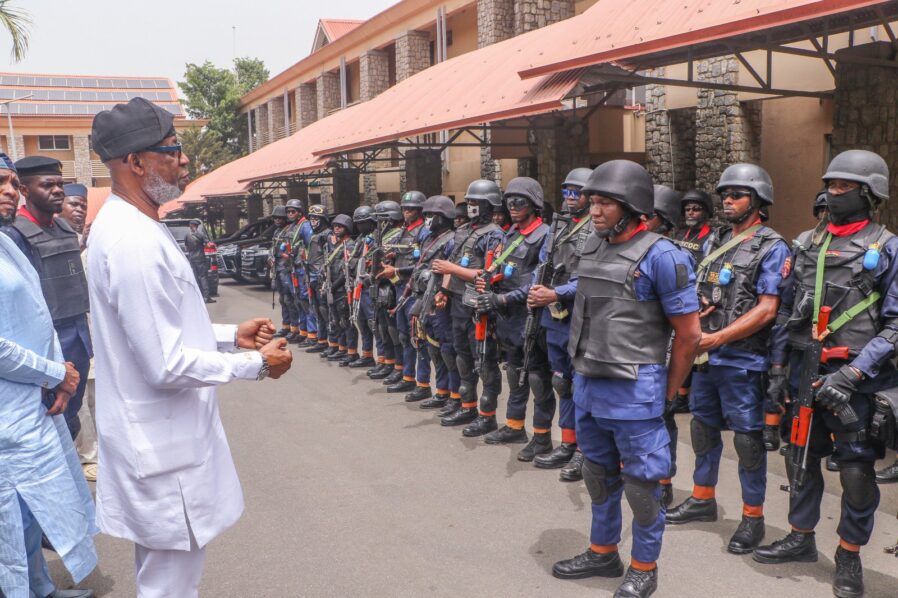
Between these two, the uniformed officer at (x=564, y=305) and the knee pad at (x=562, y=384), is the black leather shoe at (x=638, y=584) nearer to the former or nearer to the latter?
the uniformed officer at (x=564, y=305)

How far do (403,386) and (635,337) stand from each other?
5.13 metres

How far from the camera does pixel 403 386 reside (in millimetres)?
8430

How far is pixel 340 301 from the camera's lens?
10.1m

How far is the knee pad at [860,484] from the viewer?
3.71 metres

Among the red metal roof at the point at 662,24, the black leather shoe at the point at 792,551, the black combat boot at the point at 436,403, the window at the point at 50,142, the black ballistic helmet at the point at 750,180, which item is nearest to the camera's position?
the black leather shoe at the point at 792,551

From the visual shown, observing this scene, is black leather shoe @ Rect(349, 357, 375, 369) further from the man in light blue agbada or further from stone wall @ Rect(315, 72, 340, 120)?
stone wall @ Rect(315, 72, 340, 120)

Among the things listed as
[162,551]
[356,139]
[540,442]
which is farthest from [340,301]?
[162,551]

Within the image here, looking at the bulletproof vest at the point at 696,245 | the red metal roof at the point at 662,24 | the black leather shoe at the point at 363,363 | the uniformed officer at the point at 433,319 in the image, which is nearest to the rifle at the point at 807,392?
the bulletproof vest at the point at 696,245

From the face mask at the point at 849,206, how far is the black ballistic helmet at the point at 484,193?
11.0 ft

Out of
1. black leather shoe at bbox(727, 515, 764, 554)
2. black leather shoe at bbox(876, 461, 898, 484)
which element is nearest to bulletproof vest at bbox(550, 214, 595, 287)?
black leather shoe at bbox(727, 515, 764, 554)

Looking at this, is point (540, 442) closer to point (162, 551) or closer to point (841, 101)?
point (162, 551)

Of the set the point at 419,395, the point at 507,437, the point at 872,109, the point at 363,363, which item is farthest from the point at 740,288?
the point at 363,363

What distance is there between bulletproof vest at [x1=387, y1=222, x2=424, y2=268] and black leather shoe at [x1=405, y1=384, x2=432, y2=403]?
140cm

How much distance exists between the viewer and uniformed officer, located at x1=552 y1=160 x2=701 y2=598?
3.55 meters
